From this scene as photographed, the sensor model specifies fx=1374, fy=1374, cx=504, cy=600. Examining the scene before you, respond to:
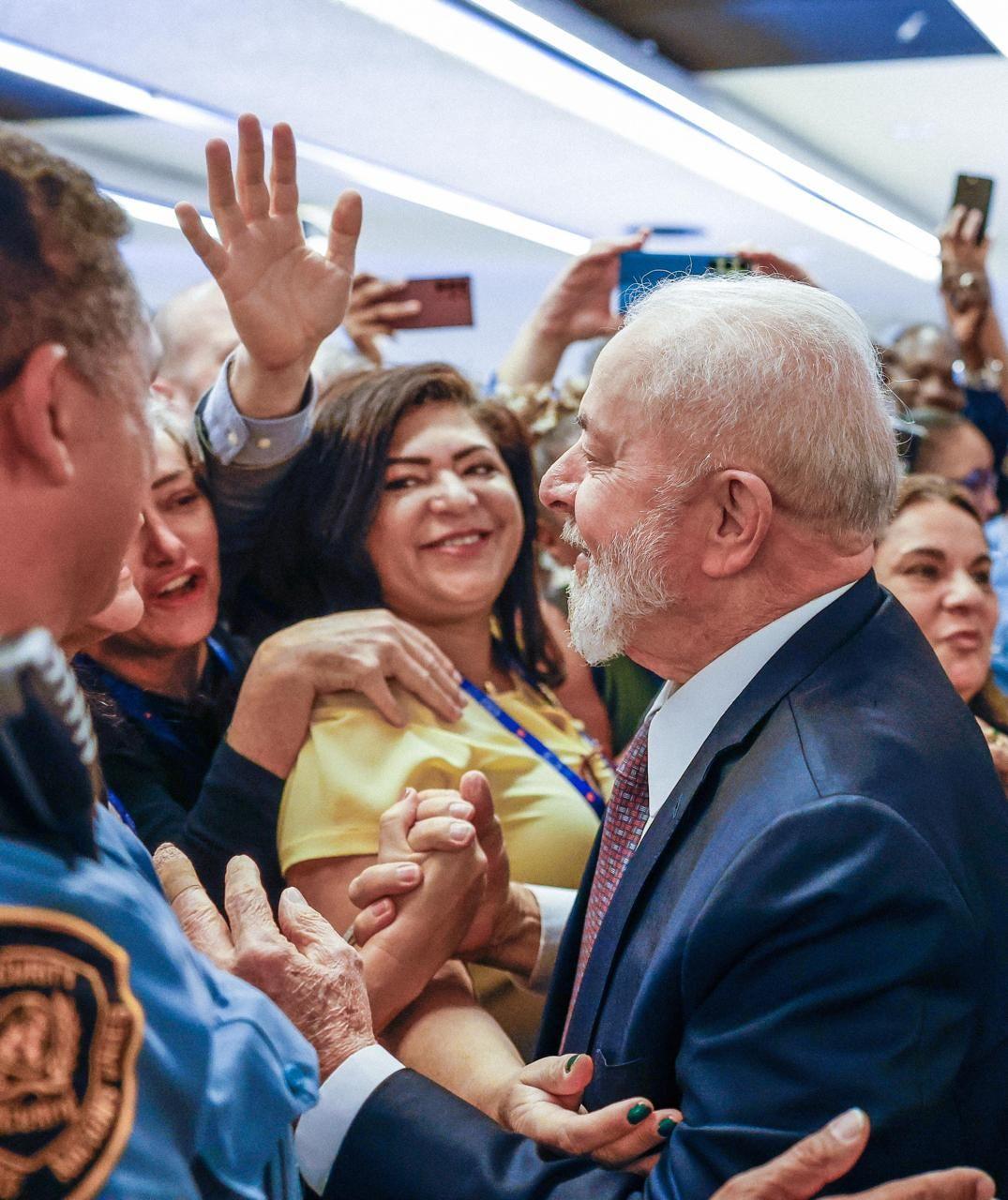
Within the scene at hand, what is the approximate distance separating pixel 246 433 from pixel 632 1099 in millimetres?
1056

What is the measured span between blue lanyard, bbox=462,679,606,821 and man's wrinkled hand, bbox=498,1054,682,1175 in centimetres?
65

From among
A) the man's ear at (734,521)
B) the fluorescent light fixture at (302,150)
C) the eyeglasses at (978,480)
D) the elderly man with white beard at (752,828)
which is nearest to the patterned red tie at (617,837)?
the elderly man with white beard at (752,828)

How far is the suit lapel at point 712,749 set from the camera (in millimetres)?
1311

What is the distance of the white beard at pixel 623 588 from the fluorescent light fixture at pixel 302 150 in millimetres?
4093

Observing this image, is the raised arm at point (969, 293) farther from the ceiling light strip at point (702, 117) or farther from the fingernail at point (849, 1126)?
the fingernail at point (849, 1126)

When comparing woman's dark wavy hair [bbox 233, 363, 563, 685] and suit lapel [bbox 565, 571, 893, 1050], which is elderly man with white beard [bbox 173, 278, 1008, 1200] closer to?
suit lapel [bbox 565, 571, 893, 1050]

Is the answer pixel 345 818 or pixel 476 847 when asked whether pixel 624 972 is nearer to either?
pixel 476 847

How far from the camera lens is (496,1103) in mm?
1438

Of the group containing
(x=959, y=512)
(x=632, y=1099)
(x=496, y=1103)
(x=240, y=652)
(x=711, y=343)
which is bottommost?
(x=496, y=1103)

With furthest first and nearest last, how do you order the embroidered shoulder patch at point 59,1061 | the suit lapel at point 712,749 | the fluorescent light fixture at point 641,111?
the fluorescent light fixture at point 641,111 → the suit lapel at point 712,749 → the embroidered shoulder patch at point 59,1061

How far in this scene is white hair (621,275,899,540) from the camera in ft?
4.45

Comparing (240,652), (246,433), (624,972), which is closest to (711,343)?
(624,972)

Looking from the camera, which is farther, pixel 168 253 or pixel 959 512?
pixel 168 253

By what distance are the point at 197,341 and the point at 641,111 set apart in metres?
3.87
